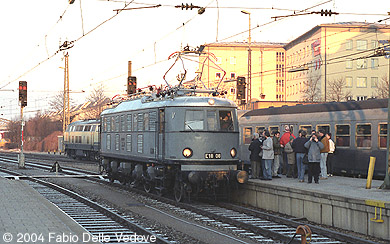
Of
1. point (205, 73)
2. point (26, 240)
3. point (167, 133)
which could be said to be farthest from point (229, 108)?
point (205, 73)

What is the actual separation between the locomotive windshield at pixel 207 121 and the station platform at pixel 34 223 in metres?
4.97

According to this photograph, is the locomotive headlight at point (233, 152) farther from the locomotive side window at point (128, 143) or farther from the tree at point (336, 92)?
the tree at point (336, 92)

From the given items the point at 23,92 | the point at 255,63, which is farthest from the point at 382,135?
the point at 255,63

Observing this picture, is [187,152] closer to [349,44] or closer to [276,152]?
[276,152]

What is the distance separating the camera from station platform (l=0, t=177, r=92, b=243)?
34.6ft

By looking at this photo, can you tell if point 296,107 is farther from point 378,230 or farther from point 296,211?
point 378,230

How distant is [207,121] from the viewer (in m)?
18.6

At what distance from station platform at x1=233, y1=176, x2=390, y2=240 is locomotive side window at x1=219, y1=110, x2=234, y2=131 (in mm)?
1815

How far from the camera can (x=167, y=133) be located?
61.2ft

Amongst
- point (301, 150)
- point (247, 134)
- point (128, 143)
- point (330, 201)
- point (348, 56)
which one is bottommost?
point (330, 201)

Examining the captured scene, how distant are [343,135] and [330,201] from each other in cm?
890

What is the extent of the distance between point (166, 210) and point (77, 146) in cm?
3942

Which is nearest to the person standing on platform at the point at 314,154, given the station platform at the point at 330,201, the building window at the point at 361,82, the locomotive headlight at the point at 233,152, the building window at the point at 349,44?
the station platform at the point at 330,201

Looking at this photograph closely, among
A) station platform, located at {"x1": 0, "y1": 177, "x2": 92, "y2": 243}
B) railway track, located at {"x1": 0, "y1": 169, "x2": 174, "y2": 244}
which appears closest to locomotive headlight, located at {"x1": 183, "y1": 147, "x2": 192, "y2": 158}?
railway track, located at {"x1": 0, "y1": 169, "x2": 174, "y2": 244}
